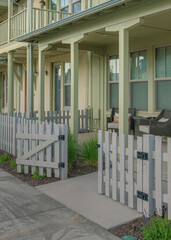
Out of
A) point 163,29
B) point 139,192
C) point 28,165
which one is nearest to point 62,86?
point 163,29

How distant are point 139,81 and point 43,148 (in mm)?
4436

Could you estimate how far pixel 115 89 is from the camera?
10195 mm

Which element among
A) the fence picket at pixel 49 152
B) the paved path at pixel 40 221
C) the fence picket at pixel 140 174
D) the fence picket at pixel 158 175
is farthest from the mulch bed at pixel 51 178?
the fence picket at pixel 158 175

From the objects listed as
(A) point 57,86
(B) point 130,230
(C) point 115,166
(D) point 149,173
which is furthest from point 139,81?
(B) point 130,230

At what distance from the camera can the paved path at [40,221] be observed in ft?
10.9

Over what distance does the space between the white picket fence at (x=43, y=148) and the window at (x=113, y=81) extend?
4.38 m

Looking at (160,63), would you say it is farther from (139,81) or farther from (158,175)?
(158,175)

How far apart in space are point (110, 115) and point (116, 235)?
6.73m

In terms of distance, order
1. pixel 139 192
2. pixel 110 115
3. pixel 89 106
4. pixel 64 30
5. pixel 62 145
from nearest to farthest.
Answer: pixel 139 192 < pixel 62 145 < pixel 64 30 < pixel 110 115 < pixel 89 106

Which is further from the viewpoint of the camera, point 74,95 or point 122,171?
point 74,95

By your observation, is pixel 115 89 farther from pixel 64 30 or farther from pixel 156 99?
pixel 64 30

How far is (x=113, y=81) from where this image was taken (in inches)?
402

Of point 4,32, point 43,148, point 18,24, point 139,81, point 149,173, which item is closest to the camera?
point 149,173

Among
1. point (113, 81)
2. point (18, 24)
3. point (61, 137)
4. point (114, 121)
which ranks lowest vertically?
point (61, 137)
